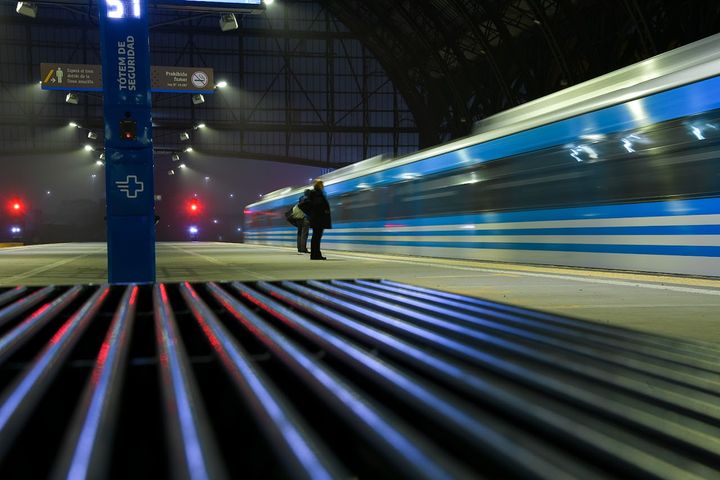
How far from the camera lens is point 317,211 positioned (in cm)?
1370

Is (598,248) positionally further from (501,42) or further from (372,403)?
(501,42)

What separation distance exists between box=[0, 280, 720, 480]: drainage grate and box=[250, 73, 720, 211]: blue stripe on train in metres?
4.99

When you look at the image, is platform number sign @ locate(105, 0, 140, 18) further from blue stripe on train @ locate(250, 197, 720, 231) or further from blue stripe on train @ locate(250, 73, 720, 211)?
blue stripe on train @ locate(250, 197, 720, 231)

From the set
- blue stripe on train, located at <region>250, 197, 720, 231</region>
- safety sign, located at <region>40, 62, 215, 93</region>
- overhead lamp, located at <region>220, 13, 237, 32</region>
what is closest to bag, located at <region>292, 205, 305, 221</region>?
blue stripe on train, located at <region>250, 197, 720, 231</region>

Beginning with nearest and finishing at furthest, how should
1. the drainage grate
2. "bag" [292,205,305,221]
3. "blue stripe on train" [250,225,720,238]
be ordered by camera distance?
the drainage grate
"blue stripe on train" [250,225,720,238]
"bag" [292,205,305,221]

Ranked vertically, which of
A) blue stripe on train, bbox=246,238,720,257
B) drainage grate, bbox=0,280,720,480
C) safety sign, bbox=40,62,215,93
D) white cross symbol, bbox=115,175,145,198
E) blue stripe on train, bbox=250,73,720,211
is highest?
safety sign, bbox=40,62,215,93

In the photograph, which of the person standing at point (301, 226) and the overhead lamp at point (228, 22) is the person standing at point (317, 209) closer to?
the person standing at point (301, 226)

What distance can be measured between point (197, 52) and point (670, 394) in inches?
1652

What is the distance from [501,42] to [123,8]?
22.8 meters

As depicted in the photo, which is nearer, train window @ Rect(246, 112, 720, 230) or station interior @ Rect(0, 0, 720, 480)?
station interior @ Rect(0, 0, 720, 480)

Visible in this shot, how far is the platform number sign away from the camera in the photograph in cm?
795

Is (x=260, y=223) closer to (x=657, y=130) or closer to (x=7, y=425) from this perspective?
(x=657, y=130)

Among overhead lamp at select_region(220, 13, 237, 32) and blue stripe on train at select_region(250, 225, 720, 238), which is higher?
overhead lamp at select_region(220, 13, 237, 32)

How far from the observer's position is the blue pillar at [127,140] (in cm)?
787
